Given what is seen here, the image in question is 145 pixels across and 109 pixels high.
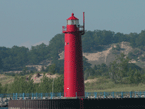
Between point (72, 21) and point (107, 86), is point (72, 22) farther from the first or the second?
point (107, 86)

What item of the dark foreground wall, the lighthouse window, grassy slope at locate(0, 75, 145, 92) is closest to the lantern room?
the lighthouse window

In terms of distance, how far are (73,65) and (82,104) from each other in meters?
6.21

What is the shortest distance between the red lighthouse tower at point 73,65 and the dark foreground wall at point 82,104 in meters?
3.93

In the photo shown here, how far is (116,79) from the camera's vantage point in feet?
425

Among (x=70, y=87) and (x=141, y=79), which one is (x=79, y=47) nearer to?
(x=70, y=87)

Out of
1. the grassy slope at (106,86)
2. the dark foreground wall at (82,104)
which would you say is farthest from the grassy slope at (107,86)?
the dark foreground wall at (82,104)

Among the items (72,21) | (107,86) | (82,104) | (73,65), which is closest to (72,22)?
(72,21)

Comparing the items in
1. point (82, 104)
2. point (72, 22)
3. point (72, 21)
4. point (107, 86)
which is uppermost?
point (72, 21)

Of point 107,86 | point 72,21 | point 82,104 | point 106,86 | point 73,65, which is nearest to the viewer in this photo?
point 82,104

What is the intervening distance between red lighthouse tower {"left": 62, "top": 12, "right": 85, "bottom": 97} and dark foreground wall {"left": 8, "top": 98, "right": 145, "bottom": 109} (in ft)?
12.9

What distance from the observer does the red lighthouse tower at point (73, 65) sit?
156ft

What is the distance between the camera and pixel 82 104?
43.3 m

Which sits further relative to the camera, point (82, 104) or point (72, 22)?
point (72, 22)

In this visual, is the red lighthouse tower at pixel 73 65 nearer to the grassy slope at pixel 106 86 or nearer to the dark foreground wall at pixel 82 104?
the dark foreground wall at pixel 82 104
